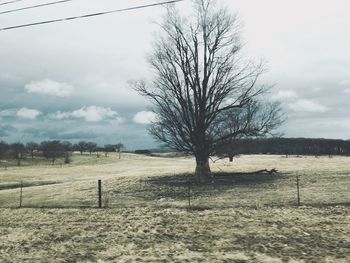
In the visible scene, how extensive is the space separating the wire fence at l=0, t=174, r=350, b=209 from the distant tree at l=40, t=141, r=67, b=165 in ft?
376

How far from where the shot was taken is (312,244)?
14195mm

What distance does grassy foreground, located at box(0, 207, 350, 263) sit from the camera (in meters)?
13.3

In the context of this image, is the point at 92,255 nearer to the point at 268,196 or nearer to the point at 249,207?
the point at 249,207

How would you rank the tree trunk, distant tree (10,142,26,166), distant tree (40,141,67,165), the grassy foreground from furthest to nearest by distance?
1. distant tree (10,142,26,166)
2. distant tree (40,141,67,165)
3. the tree trunk
4. the grassy foreground

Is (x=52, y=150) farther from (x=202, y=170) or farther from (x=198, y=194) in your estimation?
(x=198, y=194)

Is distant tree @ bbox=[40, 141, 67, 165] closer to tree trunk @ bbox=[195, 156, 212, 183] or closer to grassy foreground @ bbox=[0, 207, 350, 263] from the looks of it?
tree trunk @ bbox=[195, 156, 212, 183]

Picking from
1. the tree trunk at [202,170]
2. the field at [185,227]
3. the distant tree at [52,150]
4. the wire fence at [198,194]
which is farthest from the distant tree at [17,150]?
the field at [185,227]

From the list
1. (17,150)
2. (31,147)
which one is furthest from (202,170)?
(31,147)

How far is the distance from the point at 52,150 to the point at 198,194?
13775cm

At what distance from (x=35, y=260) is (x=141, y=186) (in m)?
21.9

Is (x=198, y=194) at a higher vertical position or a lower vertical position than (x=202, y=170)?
lower

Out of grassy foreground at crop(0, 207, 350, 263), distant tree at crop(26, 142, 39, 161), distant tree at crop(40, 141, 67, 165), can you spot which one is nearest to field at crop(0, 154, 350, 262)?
grassy foreground at crop(0, 207, 350, 263)

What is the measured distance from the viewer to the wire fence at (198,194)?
950 inches

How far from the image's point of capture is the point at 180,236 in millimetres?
16203
